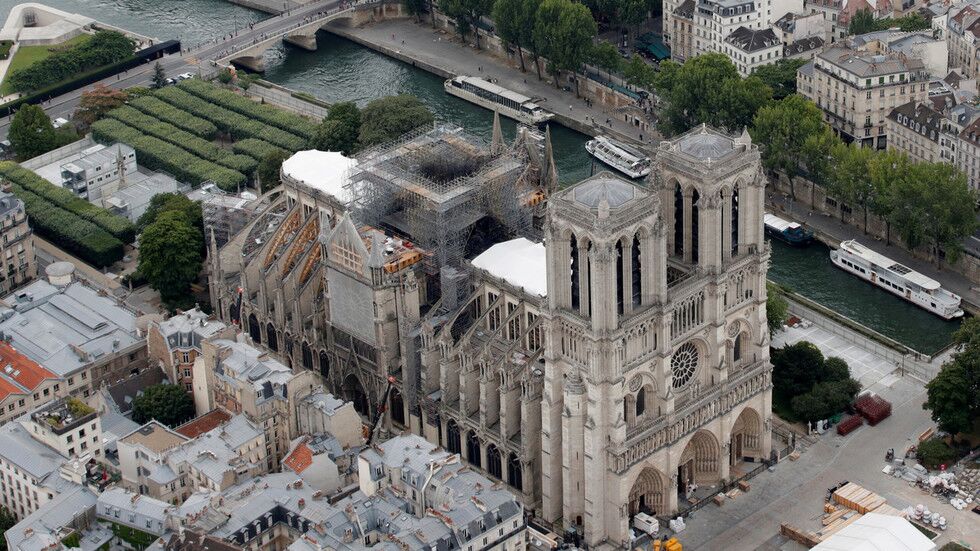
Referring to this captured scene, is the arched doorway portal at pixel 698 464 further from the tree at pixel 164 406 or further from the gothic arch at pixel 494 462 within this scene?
the tree at pixel 164 406

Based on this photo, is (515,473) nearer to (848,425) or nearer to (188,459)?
(188,459)

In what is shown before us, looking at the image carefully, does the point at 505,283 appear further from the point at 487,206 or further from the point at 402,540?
the point at 402,540

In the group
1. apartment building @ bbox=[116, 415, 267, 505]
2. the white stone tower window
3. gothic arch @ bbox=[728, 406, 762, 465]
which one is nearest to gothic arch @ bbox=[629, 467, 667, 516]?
the white stone tower window

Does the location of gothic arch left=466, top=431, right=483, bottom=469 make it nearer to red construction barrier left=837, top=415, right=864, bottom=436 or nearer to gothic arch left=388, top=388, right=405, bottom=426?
gothic arch left=388, top=388, right=405, bottom=426

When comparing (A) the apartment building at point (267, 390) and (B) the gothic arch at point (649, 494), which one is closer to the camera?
(B) the gothic arch at point (649, 494)

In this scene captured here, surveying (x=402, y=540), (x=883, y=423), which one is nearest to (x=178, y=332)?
(x=402, y=540)

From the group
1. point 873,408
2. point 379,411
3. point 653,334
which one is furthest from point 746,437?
point 379,411

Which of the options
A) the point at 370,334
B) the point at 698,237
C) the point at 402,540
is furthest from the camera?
the point at 370,334

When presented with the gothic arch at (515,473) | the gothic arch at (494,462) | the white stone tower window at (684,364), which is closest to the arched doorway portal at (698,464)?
the white stone tower window at (684,364)
